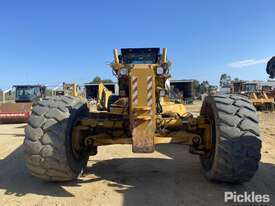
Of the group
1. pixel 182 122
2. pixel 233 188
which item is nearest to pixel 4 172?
pixel 182 122

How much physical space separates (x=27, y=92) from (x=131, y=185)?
63.1 ft

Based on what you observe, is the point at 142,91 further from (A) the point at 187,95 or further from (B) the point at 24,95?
(A) the point at 187,95

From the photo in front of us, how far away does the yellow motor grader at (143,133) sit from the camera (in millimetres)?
4645

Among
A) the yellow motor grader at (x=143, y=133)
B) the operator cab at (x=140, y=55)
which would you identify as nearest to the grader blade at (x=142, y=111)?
the yellow motor grader at (x=143, y=133)

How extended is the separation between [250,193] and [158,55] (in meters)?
4.75

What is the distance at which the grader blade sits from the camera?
4.65m

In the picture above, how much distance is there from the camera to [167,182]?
17.6ft

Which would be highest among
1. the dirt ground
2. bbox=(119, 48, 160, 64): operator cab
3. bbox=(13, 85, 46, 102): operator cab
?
bbox=(119, 48, 160, 64): operator cab

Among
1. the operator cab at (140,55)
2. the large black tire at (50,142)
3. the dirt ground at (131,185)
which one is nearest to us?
the dirt ground at (131,185)

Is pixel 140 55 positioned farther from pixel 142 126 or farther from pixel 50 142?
pixel 50 142

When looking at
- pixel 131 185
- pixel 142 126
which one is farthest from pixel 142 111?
pixel 131 185

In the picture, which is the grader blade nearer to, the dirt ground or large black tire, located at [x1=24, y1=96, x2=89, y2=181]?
the dirt ground

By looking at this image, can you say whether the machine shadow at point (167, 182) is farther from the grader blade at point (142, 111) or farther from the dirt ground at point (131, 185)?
the grader blade at point (142, 111)

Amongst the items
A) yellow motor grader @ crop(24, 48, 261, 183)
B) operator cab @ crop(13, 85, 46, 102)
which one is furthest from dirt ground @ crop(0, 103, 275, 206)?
operator cab @ crop(13, 85, 46, 102)
